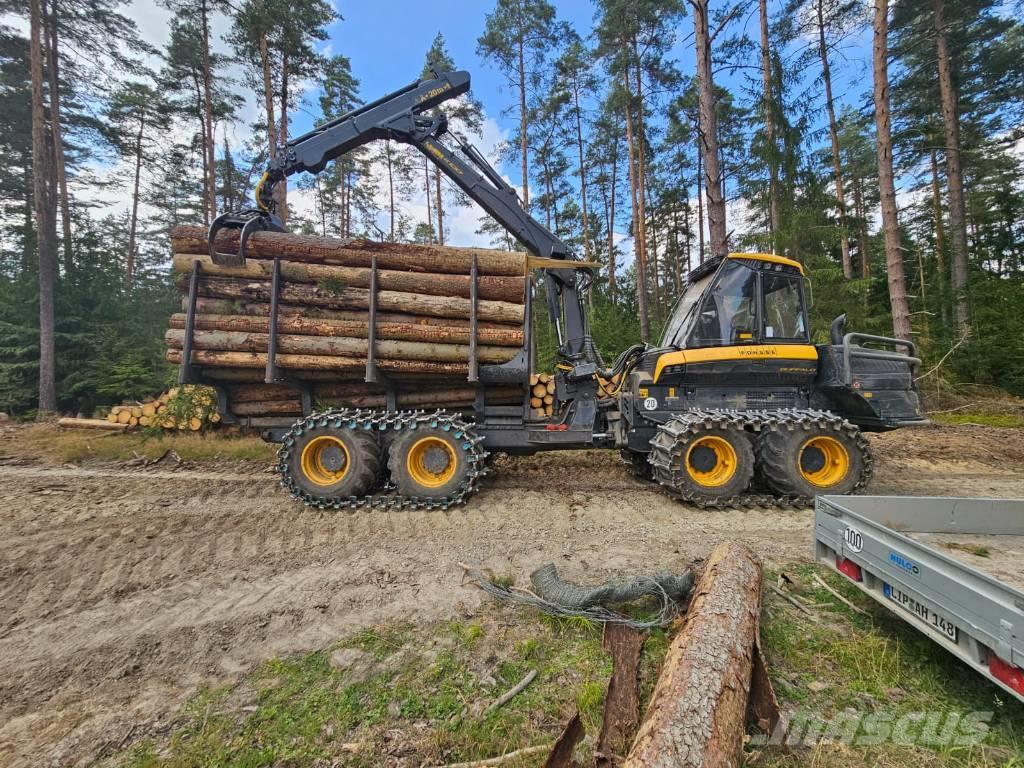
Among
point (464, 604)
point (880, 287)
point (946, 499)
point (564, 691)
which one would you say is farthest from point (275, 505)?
point (880, 287)

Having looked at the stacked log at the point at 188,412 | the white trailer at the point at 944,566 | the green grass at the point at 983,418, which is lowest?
the white trailer at the point at 944,566

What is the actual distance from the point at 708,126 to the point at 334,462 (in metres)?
9.51

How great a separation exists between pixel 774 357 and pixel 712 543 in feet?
9.22

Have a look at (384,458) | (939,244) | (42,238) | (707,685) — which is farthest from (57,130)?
(939,244)

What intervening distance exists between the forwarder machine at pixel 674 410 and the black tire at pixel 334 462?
1 cm

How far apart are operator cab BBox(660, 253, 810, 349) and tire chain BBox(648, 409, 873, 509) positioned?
1.01m

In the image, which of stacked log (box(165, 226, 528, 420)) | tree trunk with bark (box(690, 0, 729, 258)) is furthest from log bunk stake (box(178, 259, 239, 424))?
tree trunk with bark (box(690, 0, 729, 258))

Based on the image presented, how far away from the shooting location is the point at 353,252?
5594mm

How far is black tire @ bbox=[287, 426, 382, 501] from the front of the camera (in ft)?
17.2

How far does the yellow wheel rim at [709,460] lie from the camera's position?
5.20 meters

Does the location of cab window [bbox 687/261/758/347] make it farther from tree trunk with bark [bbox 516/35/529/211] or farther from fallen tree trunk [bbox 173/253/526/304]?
tree trunk with bark [bbox 516/35/529/211]

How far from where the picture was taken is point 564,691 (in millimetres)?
2121

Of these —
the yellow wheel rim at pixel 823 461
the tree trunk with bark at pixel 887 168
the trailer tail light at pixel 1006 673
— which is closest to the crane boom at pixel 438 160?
the yellow wheel rim at pixel 823 461

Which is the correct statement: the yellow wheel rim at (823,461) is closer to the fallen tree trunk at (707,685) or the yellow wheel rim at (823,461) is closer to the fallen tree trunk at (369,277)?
the fallen tree trunk at (707,685)
